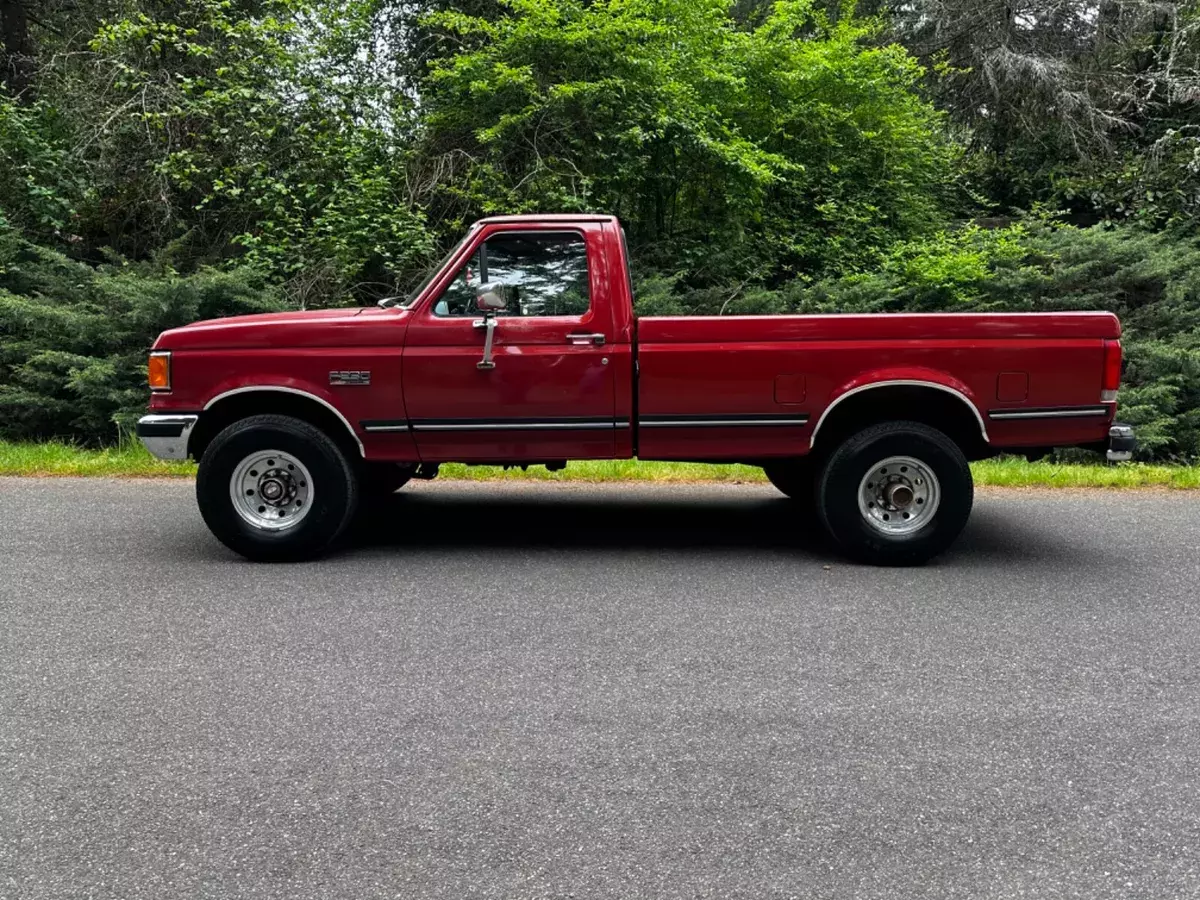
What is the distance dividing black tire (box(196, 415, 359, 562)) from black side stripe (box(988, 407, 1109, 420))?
388cm

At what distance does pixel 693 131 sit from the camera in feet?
39.8

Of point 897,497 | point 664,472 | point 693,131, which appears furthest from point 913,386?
point 693,131

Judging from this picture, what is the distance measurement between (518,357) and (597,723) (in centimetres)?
282

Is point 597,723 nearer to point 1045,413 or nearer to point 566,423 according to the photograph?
point 566,423

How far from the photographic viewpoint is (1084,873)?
8.44 feet

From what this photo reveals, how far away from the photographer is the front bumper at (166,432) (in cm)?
575

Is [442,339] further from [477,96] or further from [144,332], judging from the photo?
[477,96]

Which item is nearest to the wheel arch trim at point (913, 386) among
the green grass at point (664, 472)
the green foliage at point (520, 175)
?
the green grass at point (664, 472)

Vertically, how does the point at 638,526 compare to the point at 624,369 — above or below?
below

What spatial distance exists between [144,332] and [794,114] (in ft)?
29.6

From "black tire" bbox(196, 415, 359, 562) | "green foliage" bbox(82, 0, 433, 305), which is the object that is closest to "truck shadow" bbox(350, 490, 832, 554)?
"black tire" bbox(196, 415, 359, 562)

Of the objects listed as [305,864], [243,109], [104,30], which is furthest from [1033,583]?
[104,30]

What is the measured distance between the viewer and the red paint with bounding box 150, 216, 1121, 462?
564 centimetres

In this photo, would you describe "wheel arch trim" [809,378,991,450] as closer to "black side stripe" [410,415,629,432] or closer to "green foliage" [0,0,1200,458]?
"black side stripe" [410,415,629,432]
